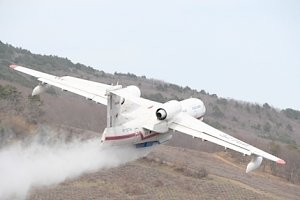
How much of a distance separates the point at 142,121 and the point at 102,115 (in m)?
63.1

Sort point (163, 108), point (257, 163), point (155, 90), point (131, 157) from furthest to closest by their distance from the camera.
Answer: point (155, 90) → point (131, 157) → point (163, 108) → point (257, 163)

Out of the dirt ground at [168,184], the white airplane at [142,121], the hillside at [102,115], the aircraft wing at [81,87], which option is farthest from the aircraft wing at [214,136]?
the dirt ground at [168,184]

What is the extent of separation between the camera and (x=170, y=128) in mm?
39219

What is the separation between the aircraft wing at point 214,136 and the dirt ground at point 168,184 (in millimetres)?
18186

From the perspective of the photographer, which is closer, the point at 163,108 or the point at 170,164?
the point at 163,108

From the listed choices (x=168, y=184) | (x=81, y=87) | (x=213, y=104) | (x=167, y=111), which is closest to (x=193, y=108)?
(x=167, y=111)

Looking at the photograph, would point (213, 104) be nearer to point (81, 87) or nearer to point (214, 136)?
point (81, 87)

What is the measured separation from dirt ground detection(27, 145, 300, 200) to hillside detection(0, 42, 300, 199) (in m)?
0.44

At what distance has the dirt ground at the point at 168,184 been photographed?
58375 millimetres

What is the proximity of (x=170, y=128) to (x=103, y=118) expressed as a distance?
62.7 m

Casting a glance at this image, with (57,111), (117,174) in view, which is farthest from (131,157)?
(57,111)

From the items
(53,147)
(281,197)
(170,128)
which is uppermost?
(170,128)

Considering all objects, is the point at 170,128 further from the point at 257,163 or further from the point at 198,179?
the point at 198,179

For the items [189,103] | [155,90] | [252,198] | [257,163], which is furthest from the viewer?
[155,90]
